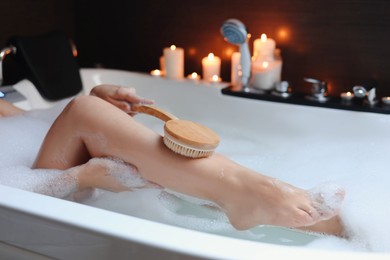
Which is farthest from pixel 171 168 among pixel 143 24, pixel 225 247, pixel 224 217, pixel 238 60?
pixel 143 24

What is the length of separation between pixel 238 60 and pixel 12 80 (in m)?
1.01

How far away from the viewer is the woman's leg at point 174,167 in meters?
1.10

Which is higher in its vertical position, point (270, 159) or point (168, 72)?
point (168, 72)

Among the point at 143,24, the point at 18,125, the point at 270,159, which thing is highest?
the point at 143,24

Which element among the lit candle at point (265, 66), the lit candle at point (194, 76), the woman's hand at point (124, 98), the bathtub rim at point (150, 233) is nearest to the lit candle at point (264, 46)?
the lit candle at point (265, 66)

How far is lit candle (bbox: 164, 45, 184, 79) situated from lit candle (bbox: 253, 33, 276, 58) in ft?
1.20

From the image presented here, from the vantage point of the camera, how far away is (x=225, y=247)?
82 cm

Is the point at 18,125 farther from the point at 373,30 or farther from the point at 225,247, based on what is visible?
the point at 373,30

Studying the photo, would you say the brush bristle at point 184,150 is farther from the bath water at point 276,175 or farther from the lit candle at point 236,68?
the lit candle at point 236,68

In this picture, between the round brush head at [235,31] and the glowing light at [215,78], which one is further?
the glowing light at [215,78]

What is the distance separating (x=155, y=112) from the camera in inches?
51.6

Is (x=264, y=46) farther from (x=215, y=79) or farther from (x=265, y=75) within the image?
(x=215, y=79)

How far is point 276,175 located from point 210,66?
2.45ft

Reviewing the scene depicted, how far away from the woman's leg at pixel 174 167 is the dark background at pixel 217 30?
1.03 m
